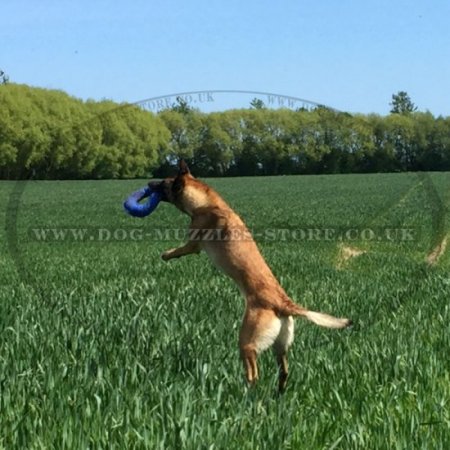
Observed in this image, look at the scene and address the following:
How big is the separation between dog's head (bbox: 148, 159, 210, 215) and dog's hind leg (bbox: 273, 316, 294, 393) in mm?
813

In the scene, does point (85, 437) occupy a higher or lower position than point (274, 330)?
lower

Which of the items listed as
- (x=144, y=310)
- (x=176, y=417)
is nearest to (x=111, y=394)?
(x=176, y=417)

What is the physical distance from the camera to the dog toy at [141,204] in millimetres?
4875

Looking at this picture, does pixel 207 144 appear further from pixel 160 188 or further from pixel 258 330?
pixel 258 330

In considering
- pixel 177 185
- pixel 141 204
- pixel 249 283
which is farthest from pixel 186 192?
pixel 249 283

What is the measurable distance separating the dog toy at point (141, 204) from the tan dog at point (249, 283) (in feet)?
1.47

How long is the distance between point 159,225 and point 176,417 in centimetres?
1356

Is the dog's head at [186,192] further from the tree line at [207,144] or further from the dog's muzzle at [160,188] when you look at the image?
the tree line at [207,144]

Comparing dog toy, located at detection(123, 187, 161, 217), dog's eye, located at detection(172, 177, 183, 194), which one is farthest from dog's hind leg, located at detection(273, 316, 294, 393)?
dog toy, located at detection(123, 187, 161, 217)

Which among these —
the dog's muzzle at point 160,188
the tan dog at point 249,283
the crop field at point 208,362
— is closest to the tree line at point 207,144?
the crop field at point 208,362

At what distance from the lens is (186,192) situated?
4566 mm

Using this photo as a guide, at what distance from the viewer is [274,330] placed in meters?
4.21

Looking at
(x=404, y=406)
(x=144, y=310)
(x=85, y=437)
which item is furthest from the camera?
(x=144, y=310)

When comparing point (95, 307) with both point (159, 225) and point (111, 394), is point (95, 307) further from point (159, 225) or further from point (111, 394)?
point (159, 225)
